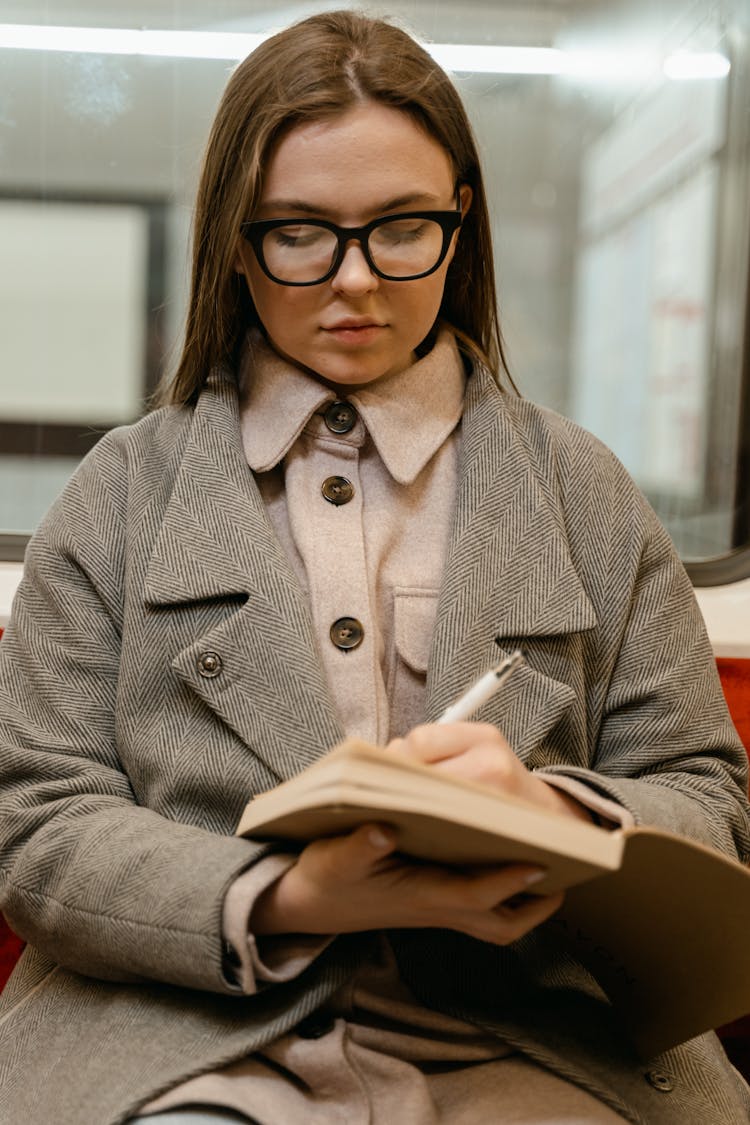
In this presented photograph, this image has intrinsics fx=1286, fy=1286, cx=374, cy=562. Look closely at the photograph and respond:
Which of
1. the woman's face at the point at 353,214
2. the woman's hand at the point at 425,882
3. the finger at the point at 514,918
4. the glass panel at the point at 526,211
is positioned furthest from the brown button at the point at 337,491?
the glass panel at the point at 526,211

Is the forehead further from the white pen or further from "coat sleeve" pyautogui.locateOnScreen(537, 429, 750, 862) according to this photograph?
the white pen

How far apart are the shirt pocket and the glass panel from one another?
1.09 metres

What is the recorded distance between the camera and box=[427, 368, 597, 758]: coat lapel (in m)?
1.46

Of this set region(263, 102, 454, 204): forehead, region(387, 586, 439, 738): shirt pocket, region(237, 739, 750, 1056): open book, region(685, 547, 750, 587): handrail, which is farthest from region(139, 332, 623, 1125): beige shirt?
region(685, 547, 750, 587): handrail

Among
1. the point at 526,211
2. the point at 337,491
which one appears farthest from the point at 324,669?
the point at 526,211

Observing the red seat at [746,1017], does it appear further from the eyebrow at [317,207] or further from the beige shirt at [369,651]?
the eyebrow at [317,207]

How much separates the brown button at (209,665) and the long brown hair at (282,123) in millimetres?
412

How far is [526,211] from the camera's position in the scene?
255 cm

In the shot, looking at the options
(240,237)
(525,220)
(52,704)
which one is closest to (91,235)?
(525,220)

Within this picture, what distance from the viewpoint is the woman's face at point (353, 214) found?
147 centimetres

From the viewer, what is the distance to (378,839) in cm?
108

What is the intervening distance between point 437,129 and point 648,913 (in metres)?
0.93

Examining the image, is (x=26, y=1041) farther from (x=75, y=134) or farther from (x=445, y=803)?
(x=75, y=134)

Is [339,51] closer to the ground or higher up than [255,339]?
higher up
